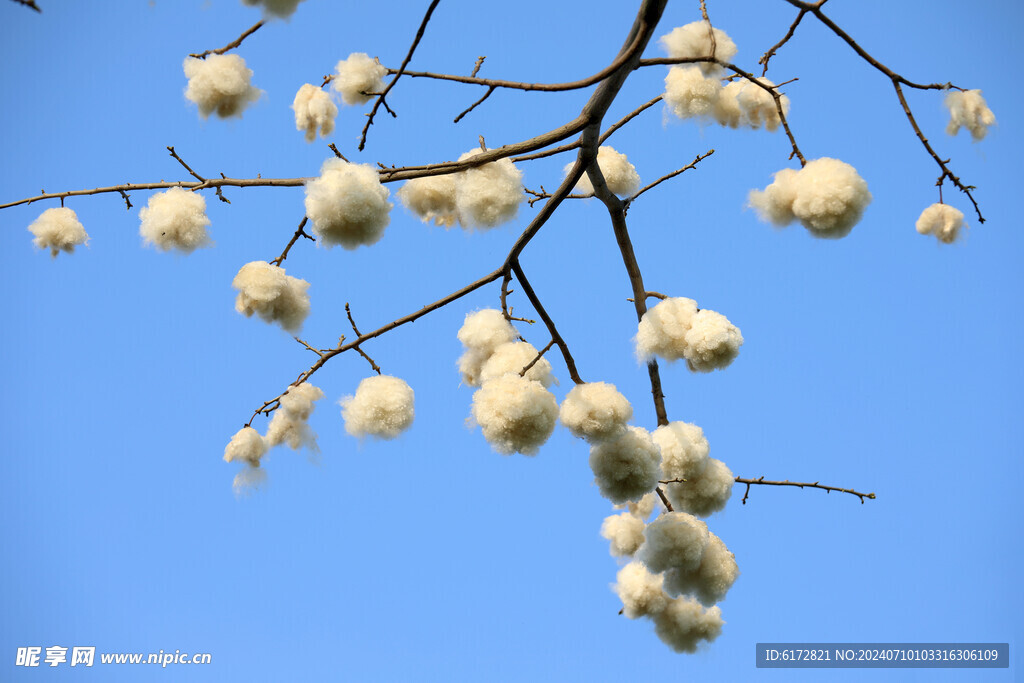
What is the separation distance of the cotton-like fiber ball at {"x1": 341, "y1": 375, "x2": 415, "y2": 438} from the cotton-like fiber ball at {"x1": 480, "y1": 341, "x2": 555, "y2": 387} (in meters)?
0.21

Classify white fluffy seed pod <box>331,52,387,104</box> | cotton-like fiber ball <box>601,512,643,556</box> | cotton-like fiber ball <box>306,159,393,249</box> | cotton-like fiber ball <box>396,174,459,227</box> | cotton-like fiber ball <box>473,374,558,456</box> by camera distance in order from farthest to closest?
cotton-like fiber ball <box>601,512,643,556</box> → cotton-like fiber ball <box>396,174,459,227</box> → white fluffy seed pod <box>331,52,387,104</box> → cotton-like fiber ball <box>473,374,558,456</box> → cotton-like fiber ball <box>306,159,393,249</box>

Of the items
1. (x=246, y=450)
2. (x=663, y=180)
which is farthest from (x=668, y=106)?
(x=246, y=450)

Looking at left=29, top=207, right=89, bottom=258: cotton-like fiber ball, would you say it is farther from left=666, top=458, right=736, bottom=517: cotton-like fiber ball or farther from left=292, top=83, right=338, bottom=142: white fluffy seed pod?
left=666, top=458, right=736, bottom=517: cotton-like fiber ball

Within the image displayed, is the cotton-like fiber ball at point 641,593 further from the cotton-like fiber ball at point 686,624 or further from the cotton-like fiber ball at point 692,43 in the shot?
the cotton-like fiber ball at point 692,43

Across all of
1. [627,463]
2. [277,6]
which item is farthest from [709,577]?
[277,6]

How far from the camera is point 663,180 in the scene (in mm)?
2564

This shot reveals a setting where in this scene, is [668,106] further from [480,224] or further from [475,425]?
[475,425]

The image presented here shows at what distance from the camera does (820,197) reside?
1.75 meters

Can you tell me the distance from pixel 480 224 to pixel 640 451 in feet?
2.09

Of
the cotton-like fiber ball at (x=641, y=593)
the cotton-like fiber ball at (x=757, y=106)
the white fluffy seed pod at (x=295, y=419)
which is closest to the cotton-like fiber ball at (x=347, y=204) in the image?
the white fluffy seed pod at (x=295, y=419)

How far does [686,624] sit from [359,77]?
1.73 metres

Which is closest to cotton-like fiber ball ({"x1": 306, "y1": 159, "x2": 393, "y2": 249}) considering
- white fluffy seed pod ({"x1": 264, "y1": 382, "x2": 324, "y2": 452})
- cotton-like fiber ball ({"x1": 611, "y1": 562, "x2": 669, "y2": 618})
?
white fluffy seed pod ({"x1": 264, "y1": 382, "x2": 324, "y2": 452})

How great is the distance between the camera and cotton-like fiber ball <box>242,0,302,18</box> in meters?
1.41

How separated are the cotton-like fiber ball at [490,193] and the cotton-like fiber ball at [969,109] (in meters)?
1.09
